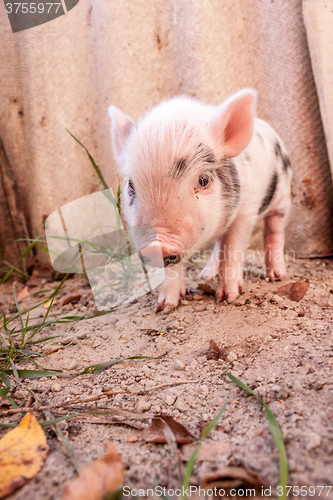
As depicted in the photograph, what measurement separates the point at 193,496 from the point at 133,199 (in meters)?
1.29

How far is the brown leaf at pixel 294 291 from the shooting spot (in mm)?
2211

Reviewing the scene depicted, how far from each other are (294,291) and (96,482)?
65.1 inches

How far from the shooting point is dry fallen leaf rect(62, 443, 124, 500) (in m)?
0.91

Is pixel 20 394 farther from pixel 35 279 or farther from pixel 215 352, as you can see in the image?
pixel 35 279

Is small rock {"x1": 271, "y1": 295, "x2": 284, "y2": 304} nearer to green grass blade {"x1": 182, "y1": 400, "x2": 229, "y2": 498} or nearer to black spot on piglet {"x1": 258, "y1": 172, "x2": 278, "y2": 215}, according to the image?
black spot on piglet {"x1": 258, "y1": 172, "x2": 278, "y2": 215}

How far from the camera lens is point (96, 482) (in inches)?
37.1

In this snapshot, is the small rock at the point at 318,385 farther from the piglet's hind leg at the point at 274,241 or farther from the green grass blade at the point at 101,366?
the piglet's hind leg at the point at 274,241

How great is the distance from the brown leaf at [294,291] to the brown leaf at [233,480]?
1.33 meters

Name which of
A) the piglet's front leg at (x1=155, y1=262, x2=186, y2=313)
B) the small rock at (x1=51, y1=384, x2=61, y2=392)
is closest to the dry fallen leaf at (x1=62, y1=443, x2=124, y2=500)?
the small rock at (x1=51, y1=384, x2=61, y2=392)

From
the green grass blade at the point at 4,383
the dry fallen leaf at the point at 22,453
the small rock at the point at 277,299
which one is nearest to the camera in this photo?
the dry fallen leaf at the point at 22,453

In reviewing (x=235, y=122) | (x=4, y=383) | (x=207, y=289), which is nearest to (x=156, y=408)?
(x=4, y=383)

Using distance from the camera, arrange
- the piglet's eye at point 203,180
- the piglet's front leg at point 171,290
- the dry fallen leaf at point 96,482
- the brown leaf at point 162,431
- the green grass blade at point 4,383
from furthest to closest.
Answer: the piglet's front leg at point 171,290, the piglet's eye at point 203,180, the green grass blade at point 4,383, the brown leaf at point 162,431, the dry fallen leaf at point 96,482

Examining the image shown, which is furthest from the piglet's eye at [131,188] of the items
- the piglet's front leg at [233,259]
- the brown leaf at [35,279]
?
the brown leaf at [35,279]

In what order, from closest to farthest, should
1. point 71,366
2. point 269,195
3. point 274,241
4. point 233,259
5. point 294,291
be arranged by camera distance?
point 71,366, point 294,291, point 233,259, point 269,195, point 274,241
